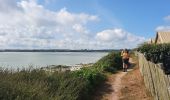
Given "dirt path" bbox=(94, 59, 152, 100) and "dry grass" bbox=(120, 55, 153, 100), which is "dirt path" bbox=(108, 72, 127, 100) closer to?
"dirt path" bbox=(94, 59, 152, 100)

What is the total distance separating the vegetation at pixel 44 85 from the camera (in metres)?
10.4

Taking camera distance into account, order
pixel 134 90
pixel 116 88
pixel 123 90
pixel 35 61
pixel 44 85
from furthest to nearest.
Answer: pixel 35 61
pixel 116 88
pixel 123 90
pixel 134 90
pixel 44 85

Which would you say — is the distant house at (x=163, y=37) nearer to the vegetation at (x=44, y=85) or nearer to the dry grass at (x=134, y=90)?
the dry grass at (x=134, y=90)

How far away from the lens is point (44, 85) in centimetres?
1298

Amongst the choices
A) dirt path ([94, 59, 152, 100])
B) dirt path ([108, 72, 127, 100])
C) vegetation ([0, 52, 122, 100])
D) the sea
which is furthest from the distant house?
vegetation ([0, 52, 122, 100])

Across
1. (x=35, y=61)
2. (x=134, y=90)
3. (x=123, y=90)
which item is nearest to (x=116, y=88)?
(x=123, y=90)

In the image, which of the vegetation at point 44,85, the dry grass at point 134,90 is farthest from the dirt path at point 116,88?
the vegetation at point 44,85

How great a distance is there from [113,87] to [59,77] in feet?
14.6

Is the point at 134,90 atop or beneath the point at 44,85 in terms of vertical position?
beneath

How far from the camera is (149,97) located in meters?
15.7

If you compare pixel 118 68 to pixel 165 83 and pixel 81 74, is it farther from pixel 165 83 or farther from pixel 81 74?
pixel 165 83

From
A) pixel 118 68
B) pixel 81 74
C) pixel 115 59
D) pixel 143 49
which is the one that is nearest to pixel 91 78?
pixel 81 74

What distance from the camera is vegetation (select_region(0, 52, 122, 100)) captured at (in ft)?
34.1

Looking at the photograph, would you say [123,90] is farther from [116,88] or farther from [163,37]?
[163,37]
